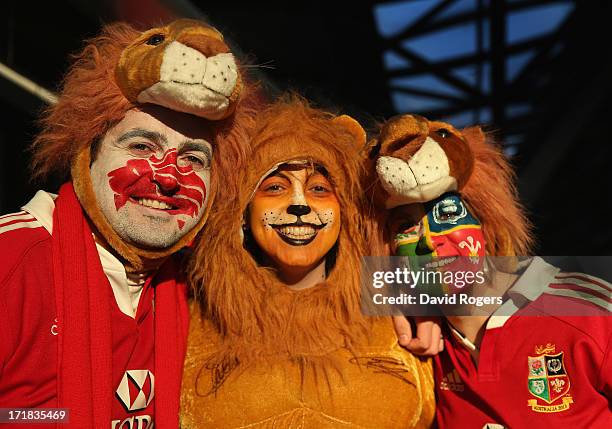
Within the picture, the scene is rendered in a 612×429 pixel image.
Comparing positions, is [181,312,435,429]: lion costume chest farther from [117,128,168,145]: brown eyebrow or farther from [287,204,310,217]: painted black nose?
[117,128,168,145]: brown eyebrow

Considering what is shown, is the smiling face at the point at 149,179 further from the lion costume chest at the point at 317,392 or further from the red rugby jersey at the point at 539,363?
the red rugby jersey at the point at 539,363

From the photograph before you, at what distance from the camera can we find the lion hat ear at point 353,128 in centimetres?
201

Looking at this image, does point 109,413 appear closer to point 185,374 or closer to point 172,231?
point 185,374

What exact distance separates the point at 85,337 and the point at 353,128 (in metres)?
0.98

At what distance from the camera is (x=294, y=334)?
187cm

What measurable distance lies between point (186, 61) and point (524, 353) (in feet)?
3.74

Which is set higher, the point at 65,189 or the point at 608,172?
the point at 608,172

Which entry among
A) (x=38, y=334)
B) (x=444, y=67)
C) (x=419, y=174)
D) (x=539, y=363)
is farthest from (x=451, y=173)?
(x=444, y=67)

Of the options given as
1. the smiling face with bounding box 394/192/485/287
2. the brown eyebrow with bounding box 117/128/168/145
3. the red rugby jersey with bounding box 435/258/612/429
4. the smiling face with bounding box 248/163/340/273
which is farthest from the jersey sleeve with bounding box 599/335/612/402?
the brown eyebrow with bounding box 117/128/168/145

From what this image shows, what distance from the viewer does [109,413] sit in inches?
62.7

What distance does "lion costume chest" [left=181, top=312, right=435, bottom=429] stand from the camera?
177cm

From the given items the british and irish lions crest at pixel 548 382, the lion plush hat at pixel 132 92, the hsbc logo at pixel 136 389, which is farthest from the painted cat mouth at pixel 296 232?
the british and irish lions crest at pixel 548 382

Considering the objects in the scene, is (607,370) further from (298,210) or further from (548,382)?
(298,210)

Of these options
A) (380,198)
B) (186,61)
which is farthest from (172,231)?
(380,198)
